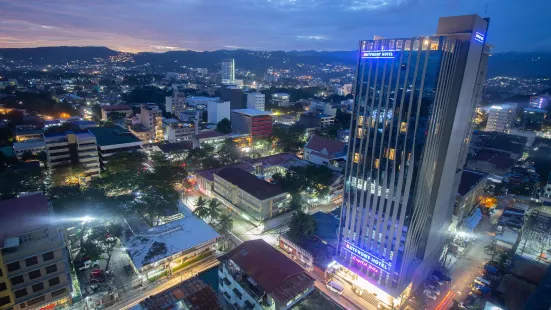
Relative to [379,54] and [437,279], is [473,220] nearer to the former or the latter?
[437,279]

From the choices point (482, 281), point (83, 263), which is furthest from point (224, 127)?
point (482, 281)

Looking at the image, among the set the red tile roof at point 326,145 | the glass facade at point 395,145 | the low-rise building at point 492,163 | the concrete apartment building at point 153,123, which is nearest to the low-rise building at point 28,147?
the concrete apartment building at point 153,123

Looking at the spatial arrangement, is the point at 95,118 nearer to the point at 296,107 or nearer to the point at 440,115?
the point at 296,107

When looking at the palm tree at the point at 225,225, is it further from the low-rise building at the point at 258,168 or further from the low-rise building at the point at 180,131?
the low-rise building at the point at 180,131

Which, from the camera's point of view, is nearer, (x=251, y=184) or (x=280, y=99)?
(x=251, y=184)

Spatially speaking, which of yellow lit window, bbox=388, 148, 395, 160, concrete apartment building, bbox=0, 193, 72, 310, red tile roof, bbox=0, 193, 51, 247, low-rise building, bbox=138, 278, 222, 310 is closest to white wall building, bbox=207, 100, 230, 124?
red tile roof, bbox=0, 193, 51, 247

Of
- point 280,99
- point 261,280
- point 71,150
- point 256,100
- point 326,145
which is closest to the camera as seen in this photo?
point 261,280

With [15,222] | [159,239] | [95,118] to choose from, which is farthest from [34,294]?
[95,118]
